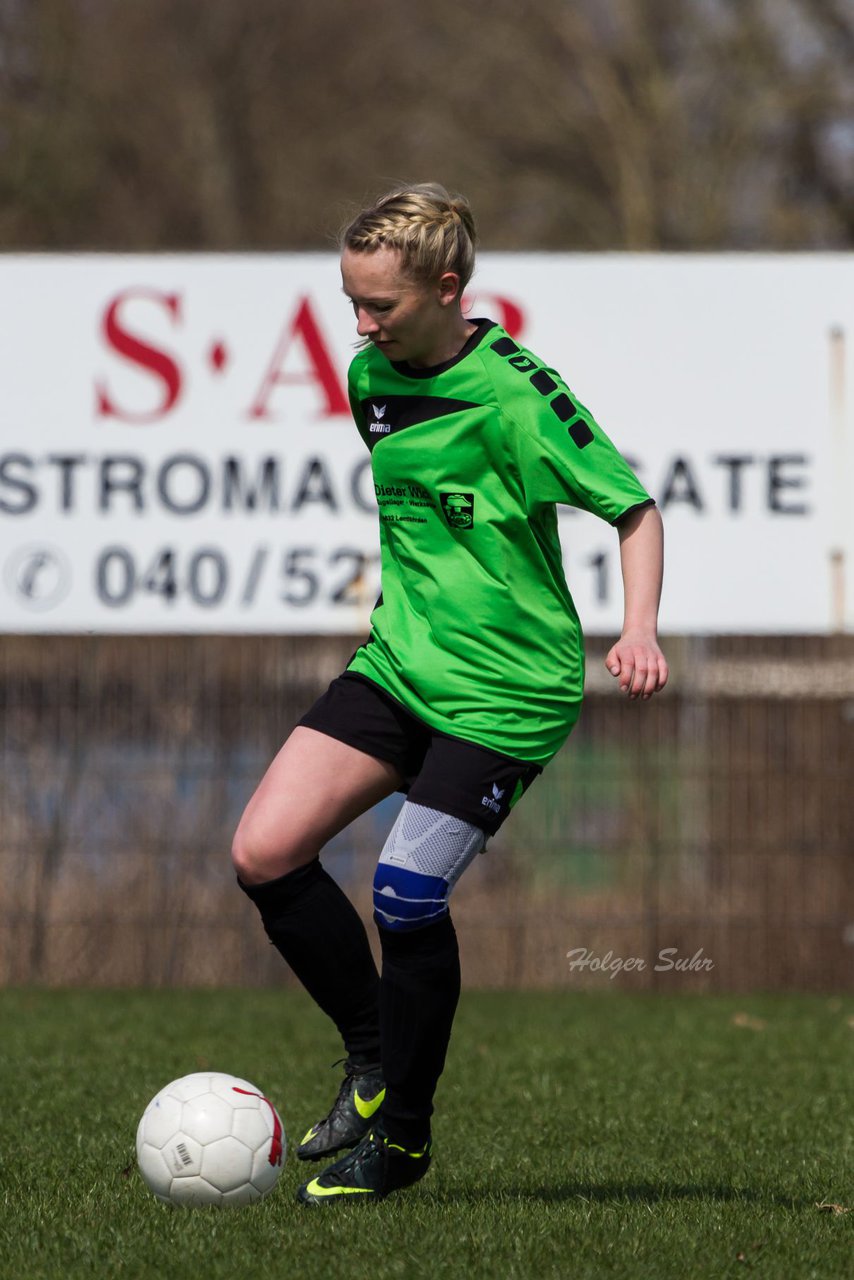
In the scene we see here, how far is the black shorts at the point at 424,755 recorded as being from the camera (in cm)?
378

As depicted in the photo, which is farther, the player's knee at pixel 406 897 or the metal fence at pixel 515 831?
the metal fence at pixel 515 831

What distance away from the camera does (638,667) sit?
3.53 metres

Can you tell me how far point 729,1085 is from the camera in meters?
6.49

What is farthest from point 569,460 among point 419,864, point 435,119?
point 435,119

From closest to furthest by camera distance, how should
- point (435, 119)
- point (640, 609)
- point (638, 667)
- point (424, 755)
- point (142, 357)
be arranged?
1. point (638, 667)
2. point (640, 609)
3. point (424, 755)
4. point (142, 357)
5. point (435, 119)

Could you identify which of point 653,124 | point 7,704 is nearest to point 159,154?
point 653,124

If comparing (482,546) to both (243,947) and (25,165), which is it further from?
(25,165)

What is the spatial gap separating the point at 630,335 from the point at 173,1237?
6351mm

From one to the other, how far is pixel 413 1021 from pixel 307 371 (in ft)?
19.0

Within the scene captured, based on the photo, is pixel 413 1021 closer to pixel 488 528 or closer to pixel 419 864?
pixel 419 864

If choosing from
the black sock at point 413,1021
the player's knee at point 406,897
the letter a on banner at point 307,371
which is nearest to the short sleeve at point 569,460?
the player's knee at point 406,897

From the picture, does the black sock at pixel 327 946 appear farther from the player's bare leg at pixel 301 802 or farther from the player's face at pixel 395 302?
the player's face at pixel 395 302

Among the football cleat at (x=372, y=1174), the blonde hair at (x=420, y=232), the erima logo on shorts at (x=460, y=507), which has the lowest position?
the football cleat at (x=372, y=1174)

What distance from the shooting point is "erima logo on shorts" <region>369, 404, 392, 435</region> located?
3.93 meters
